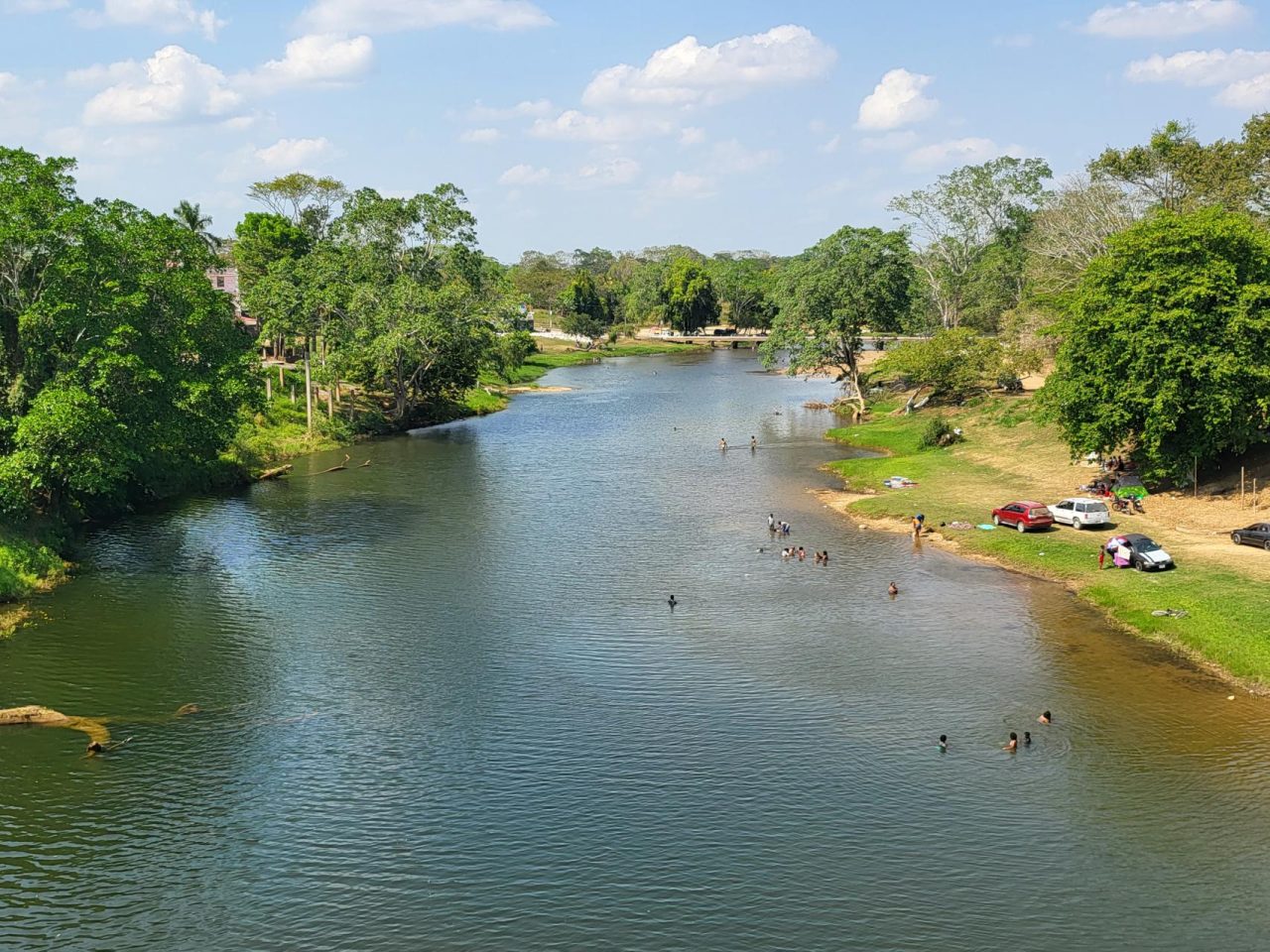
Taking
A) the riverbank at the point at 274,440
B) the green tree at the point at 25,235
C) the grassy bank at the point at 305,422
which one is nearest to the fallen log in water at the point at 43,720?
the riverbank at the point at 274,440

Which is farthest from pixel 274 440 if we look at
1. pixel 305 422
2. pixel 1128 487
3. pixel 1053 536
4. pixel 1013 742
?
pixel 1013 742

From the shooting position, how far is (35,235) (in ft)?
207

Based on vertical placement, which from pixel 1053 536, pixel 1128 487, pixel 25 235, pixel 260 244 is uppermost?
pixel 260 244

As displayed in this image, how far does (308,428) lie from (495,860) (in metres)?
93.6

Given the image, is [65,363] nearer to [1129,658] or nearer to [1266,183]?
[1129,658]

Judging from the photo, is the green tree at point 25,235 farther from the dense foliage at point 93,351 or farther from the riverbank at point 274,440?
the riverbank at point 274,440

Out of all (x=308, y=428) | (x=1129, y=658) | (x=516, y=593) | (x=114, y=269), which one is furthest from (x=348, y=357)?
(x=1129, y=658)

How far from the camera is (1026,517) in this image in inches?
2729

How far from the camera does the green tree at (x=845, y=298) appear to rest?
13150cm

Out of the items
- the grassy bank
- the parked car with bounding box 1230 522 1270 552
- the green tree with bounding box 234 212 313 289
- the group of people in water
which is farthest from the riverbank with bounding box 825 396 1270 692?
the green tree with bounding box 234 212 313 289

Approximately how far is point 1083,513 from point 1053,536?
2.65 m

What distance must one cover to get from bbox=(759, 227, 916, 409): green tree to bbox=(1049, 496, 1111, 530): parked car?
65.6m

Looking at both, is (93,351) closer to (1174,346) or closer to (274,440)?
(274,440)

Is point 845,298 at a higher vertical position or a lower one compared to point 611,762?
higher
